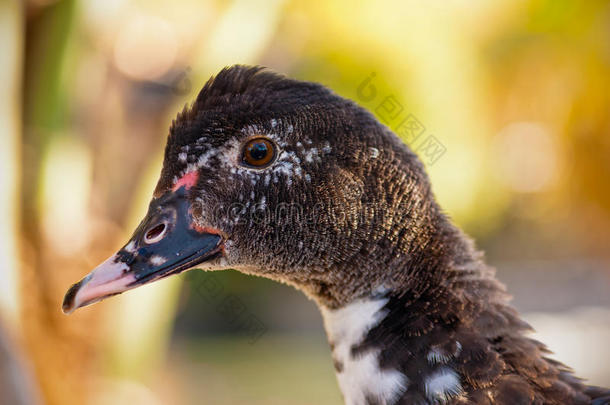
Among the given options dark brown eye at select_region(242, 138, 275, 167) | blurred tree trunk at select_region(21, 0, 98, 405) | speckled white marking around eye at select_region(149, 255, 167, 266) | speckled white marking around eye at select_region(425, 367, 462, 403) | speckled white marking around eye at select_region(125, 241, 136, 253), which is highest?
dark brown eye at select_region(242, 138, 275, 167)

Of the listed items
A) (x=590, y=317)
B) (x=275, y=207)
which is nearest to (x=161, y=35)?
(x=275, y=207)

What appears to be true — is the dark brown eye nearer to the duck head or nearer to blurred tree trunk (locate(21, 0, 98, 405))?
the duck head

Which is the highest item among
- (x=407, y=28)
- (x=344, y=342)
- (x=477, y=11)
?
(x=477, y=11)

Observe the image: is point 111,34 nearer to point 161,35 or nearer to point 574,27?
point 161,35

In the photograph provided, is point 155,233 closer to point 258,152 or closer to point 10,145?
point 258,152

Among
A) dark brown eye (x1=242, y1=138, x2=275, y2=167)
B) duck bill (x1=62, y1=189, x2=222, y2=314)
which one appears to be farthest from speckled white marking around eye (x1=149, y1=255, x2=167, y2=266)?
dark brown eye (x1=242, y1=138, x2=275, y2=167)

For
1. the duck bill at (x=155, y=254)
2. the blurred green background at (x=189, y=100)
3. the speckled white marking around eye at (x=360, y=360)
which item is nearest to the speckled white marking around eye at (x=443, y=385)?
the speckled white marking around eye at (x=360, y=360)
